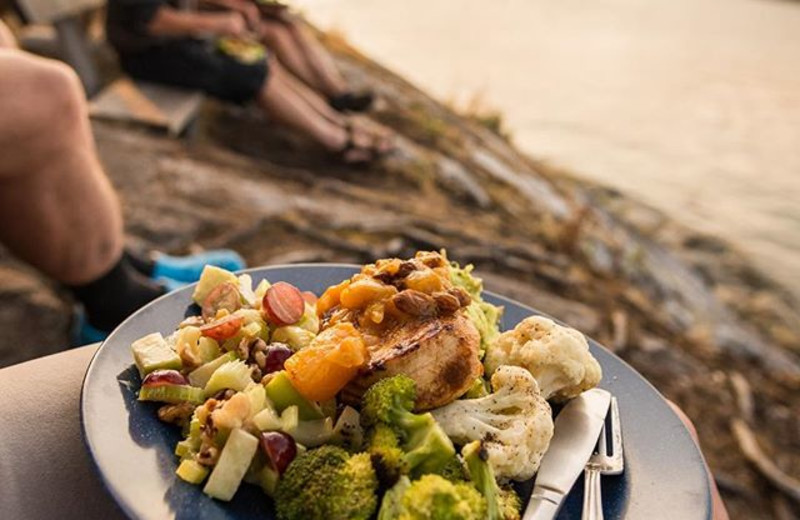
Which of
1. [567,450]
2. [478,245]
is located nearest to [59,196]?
[567,450]

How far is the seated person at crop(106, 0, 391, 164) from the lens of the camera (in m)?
5.74

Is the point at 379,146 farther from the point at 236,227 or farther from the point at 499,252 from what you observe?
the point at 236,227

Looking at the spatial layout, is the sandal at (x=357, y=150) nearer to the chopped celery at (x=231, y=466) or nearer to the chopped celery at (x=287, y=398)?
the chopped celery at (x=287, y=398)

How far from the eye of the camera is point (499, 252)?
17.9 ft

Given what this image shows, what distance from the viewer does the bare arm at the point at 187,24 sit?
574 cm

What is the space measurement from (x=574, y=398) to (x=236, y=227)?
3299mm

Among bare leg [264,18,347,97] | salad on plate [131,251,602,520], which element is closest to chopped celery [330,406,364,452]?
salad on plate [131,251,602,520]

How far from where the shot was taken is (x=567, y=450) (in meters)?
1.70

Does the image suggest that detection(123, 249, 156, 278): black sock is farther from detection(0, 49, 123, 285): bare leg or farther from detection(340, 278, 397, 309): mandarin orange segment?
detection(340, 278, 397, 309): mandarin orange segment

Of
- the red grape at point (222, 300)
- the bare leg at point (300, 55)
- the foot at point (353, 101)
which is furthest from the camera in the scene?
the bare leg at point (300, 55)

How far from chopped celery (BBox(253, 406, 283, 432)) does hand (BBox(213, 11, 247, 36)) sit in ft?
16.7

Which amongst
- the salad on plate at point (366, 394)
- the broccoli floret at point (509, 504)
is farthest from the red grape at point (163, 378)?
the broccoli floret at point (509, 504)

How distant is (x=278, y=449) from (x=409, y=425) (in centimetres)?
26

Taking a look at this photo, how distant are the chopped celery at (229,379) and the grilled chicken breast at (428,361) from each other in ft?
0.70
